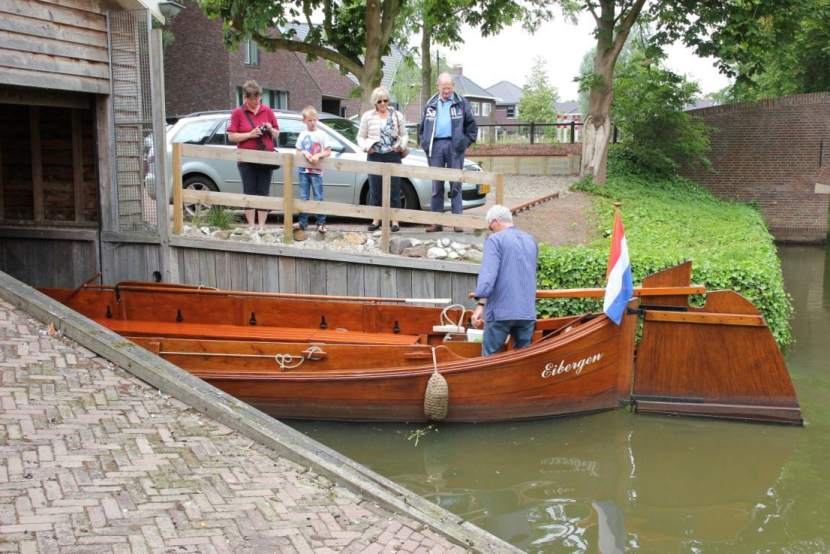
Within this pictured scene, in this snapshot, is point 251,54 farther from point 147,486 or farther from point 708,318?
point 147,486

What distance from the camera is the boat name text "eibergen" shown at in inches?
322

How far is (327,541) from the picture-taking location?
4.43 metres

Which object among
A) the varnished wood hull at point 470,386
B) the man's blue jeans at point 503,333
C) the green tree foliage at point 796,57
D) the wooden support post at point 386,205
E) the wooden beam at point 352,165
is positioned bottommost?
the varnished wood hull at point 470,386

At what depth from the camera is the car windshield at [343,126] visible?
13453 millimetres

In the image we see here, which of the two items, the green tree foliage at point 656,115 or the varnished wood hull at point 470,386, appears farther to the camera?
the green tree foliage at point 656,115

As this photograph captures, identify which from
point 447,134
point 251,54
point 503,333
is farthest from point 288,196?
point 251,54

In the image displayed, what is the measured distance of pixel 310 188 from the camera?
10945mm

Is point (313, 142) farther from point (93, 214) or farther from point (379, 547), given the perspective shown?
point (379, 547)

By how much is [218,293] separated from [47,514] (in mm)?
5458

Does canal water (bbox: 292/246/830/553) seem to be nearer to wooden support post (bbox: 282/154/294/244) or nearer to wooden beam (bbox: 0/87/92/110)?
wooden support post (bbox: 282/154/294/244)

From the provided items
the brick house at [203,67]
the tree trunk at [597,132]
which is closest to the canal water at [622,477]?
the tree trunk at [597,132]

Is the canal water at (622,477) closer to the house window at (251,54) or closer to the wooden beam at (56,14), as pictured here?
the wooden beam at (56,14)

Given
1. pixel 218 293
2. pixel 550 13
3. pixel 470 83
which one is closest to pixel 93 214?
pixel 218 293

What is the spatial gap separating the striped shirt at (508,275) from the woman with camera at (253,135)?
3936mm
